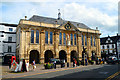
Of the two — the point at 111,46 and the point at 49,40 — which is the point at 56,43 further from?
the point at 111,46

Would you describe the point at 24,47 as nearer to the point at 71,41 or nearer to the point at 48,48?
the point at 48,48

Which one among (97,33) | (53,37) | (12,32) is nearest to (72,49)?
(53,37)

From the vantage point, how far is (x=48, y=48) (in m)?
35.8

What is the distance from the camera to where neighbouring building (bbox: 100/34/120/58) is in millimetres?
61719

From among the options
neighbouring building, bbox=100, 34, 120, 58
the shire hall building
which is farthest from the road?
neighbouring building, bbox=100, 34, 120, 58

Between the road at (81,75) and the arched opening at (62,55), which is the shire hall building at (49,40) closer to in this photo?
the arched opening at (62,55)

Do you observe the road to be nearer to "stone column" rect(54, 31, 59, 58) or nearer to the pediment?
"stone column" rect(54, 31, 59, 58)

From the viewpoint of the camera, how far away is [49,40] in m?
36.3

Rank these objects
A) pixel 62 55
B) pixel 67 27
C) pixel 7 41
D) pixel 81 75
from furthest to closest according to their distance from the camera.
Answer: pixel 7 41, pixel 62 55, pixel 67 27, pixel 81 75

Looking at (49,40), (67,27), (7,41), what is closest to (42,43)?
(49,40)

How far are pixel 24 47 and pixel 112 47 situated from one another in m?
46.3

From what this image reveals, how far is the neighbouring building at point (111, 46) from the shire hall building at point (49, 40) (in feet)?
66.4

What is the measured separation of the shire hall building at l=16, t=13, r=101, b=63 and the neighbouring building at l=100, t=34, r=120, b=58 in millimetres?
20224

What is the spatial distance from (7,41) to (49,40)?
13.9 metres
